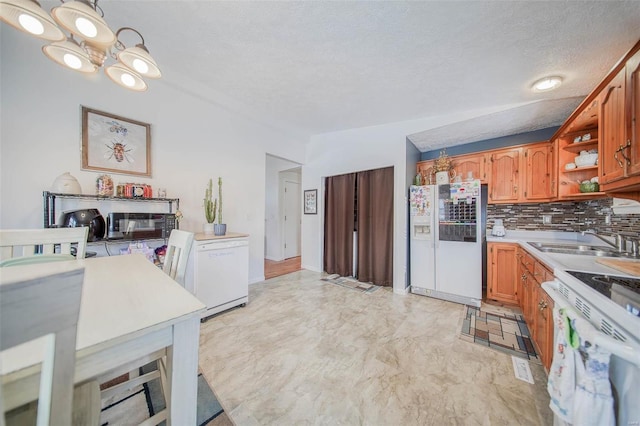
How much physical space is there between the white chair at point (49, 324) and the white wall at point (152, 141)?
2383mm

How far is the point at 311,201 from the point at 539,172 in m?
3.43

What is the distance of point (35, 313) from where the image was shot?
1.28ft

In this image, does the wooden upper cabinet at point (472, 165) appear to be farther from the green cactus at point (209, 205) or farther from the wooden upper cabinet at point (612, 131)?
the green cactus at point (209, 205)

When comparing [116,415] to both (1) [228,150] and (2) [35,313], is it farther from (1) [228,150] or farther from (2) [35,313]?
(1) [228,150]

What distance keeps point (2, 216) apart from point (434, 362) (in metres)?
3.69

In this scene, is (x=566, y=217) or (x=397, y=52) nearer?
(x=397, y=52)

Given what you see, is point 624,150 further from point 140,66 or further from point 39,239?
point 39,239


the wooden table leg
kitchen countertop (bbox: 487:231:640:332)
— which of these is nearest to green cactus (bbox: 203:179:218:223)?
the wooden table leg

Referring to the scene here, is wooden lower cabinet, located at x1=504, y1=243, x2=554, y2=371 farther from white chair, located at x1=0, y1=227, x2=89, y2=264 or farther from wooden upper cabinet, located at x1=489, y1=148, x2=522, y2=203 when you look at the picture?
white chair, located at x1=0, y1=227, x2=89, y2=264

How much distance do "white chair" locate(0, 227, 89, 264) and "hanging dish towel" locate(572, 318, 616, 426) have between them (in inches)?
95.1

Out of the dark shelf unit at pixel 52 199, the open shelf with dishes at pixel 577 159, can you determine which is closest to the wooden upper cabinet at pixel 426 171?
the open shelf with dishes at pixel 577 159

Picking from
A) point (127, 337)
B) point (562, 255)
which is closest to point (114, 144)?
point (127, 337)

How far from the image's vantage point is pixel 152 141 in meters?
2.54

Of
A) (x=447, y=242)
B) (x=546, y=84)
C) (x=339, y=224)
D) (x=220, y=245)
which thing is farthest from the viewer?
(x=339, y=224)
